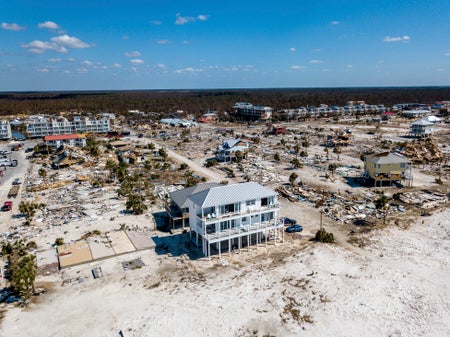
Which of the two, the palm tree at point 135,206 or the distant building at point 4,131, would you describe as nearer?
the palm tree at point 135,206

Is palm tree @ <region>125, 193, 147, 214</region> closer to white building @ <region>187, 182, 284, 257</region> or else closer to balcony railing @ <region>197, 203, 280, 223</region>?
white building @ <region>187, 182, 284, 257</region>

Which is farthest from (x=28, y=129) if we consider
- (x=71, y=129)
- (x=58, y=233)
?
(x=58, y=233)

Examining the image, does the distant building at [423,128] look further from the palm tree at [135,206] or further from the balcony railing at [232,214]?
the palm tree at [135,206]

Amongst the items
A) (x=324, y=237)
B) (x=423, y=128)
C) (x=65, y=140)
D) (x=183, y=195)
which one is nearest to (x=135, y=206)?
(x=183, y=195)

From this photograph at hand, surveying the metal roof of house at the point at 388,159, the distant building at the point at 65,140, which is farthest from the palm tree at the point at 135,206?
the distant building at the point at 65,140

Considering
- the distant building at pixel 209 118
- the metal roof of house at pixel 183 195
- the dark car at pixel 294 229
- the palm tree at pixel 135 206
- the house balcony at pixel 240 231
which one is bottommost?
the dark car at pixel 294 229

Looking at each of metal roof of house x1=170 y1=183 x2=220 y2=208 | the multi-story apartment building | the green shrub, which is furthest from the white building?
the multi-story apartment building
